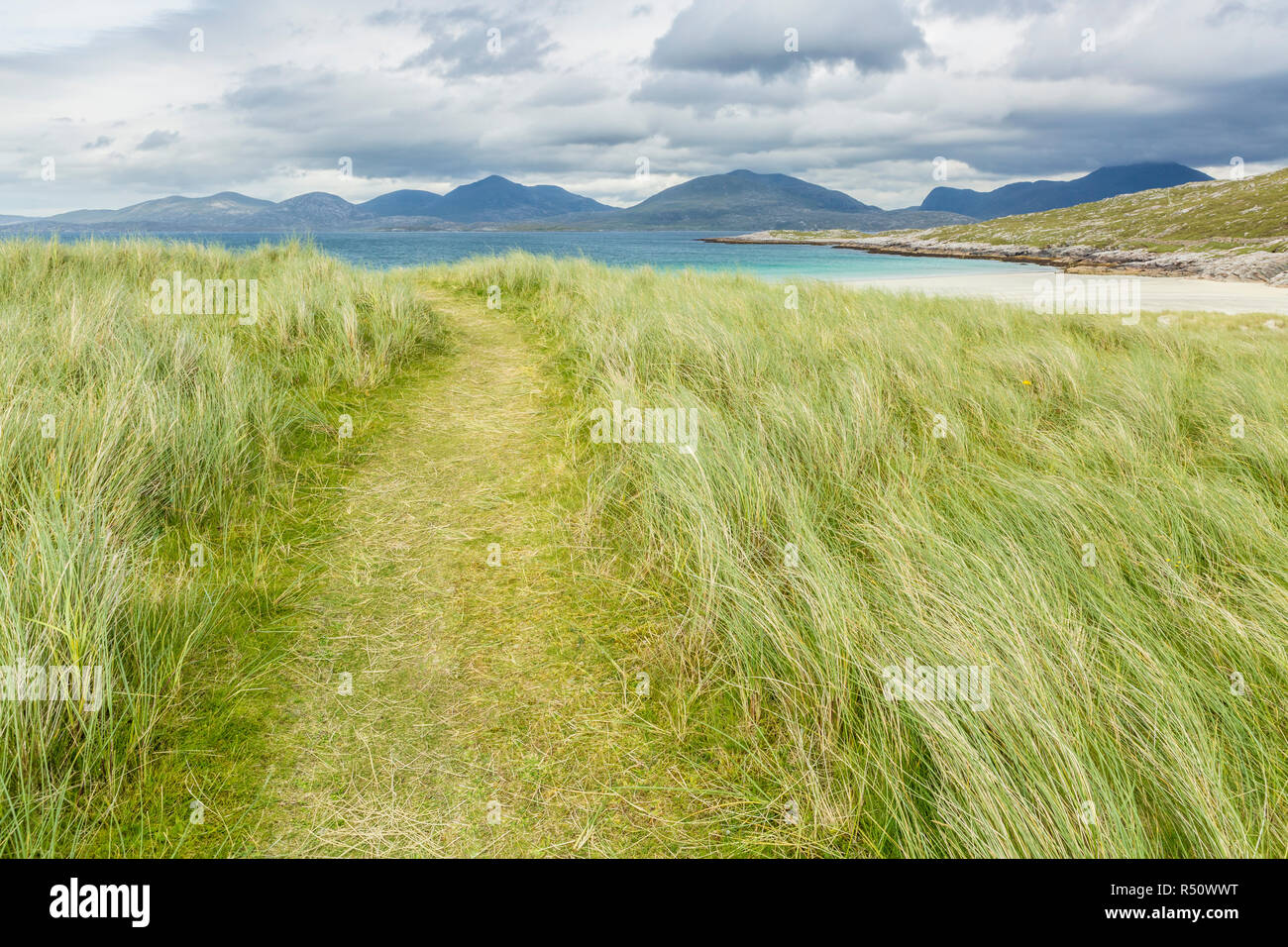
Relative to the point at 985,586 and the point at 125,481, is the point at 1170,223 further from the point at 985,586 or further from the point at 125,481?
the point at 125,481

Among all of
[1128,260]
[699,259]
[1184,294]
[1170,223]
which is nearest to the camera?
[1184,294]

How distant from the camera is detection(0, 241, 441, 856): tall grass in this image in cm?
180

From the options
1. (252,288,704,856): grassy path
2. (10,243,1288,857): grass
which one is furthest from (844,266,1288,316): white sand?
(252,288,704,856): grassy path

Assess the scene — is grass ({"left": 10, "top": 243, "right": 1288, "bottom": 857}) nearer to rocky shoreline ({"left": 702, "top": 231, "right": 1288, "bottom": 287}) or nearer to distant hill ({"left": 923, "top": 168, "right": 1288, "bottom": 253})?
A: rocky shoreline ({"left": 702, "top": 231, "right": 1288, "bottom": 287})

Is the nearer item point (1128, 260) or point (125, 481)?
point (125, 481)

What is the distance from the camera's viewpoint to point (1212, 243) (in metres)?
44.7

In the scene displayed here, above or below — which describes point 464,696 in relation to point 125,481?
below

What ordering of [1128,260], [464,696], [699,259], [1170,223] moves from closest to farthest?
[464,696] → [1128,260] → [699,259] → [1170,223]

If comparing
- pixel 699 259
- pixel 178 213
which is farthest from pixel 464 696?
pixel 178 213

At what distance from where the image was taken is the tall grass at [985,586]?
64.9 inches

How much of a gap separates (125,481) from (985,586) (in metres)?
4.30

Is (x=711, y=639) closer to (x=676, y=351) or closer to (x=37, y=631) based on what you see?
(x=37, y=631)

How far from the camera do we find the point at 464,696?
7.61 ft

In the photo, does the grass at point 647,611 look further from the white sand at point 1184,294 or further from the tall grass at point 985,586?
the white sand at point 1184,294
